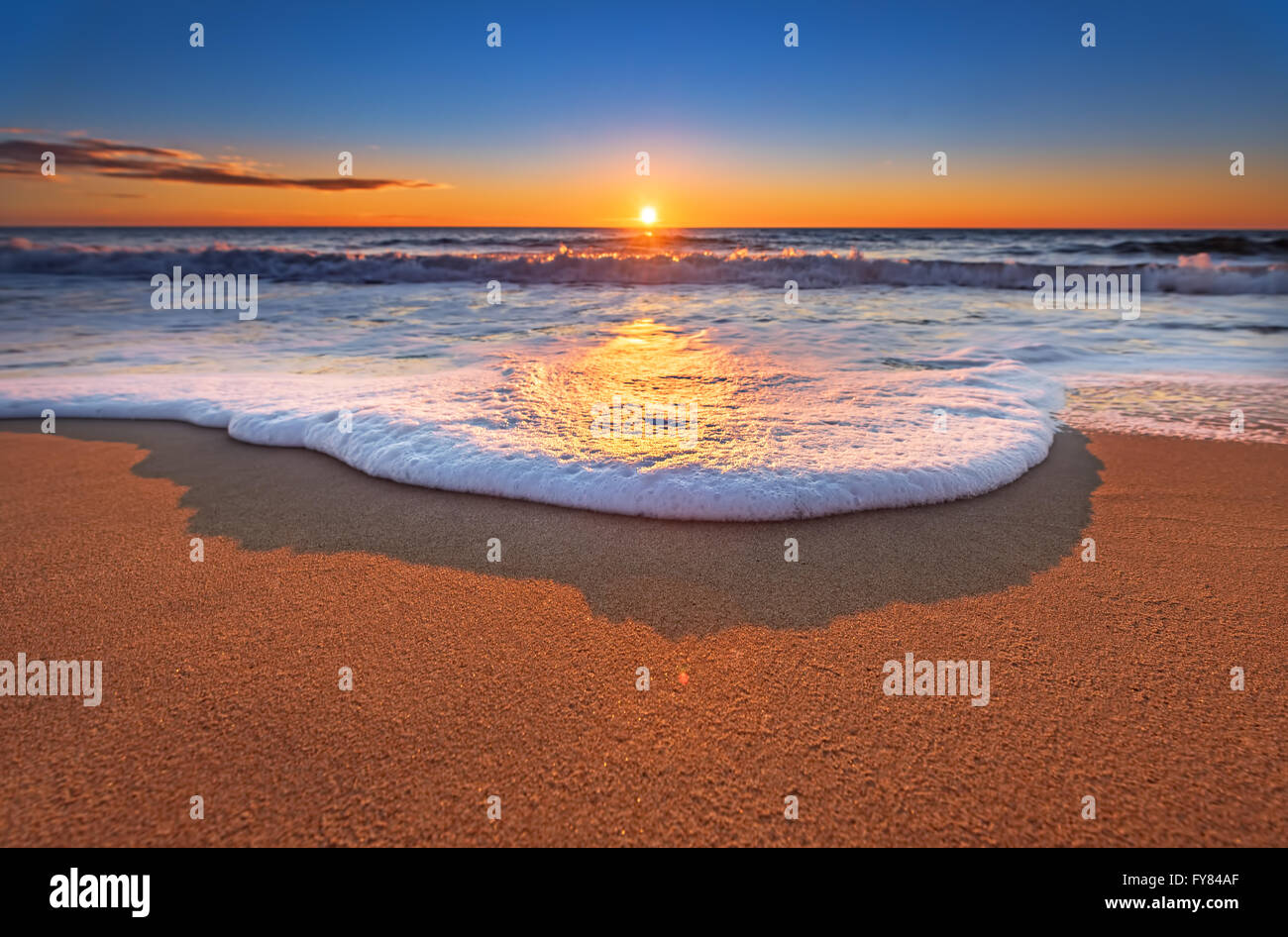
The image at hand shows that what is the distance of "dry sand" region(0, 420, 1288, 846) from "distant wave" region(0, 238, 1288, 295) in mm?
14636

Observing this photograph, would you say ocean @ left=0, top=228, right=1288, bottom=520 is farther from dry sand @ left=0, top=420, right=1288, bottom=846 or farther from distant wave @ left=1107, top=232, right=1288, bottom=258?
distant wave @ left=1107, top=232, right=1288, bottom=258

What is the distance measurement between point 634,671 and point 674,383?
136 inches

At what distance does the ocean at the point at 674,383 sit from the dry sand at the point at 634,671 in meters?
0.32

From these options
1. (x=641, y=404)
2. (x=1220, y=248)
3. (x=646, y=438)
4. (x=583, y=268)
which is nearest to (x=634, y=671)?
(x=646, y=438)

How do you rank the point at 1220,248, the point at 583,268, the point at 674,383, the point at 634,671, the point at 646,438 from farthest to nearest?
the point at 1220,248 < the point at 583,268 < the point at 674,383 < the point at 646,438 < the point at 634,671

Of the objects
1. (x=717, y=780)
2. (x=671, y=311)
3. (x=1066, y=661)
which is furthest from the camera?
(x=671, y=311)

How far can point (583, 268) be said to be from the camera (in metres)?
18.5

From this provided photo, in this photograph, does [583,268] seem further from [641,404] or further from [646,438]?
[646,438]

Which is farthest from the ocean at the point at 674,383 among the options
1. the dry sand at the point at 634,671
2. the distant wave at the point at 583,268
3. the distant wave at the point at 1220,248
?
the distant wave at the point at 1220,248

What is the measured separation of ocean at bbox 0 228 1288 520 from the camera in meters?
3.12

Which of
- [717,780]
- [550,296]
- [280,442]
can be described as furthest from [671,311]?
[717,780]
